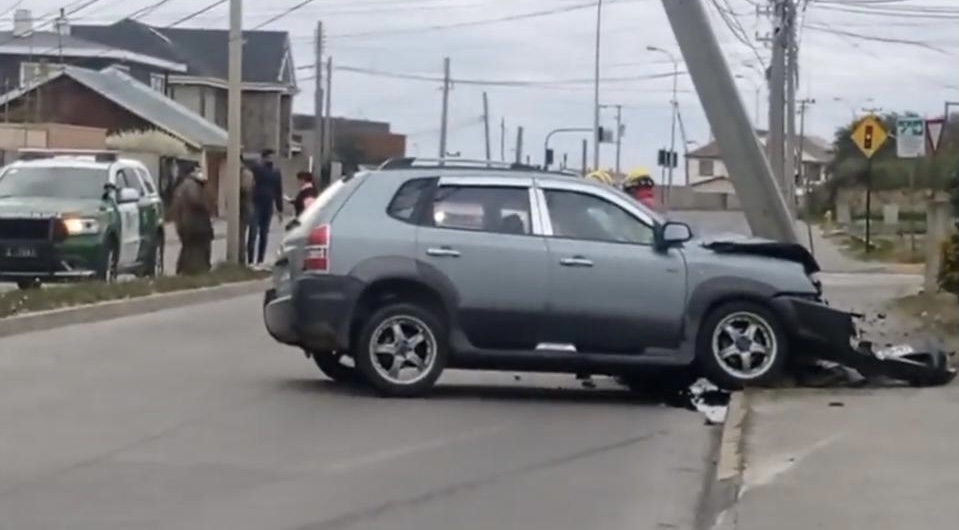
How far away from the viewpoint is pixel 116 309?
71.8 feet

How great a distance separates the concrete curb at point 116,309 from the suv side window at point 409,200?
18.0ft

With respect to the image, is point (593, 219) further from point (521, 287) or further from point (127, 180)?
point (127, 180)

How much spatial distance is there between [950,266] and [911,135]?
818 cm

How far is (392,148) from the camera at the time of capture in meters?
104

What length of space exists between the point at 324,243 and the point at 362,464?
131 inches

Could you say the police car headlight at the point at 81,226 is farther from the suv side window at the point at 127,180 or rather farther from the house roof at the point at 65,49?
the house roof at the point at 65,49

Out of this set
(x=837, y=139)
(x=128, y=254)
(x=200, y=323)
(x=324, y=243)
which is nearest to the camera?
(x=324, y=243)

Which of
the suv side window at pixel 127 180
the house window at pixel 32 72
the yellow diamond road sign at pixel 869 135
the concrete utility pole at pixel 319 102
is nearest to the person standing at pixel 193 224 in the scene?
the suv side window at pixel 127 180

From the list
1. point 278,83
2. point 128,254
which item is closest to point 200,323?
point 128,254

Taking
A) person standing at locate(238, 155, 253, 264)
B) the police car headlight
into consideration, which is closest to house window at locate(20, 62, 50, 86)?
person standing at locate(238, 155, 253, 264)

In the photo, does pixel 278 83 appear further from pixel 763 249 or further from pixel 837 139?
A: pixel 763 249

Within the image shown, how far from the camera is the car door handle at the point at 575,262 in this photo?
15.1m

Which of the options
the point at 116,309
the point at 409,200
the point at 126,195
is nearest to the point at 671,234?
the point at 409,200

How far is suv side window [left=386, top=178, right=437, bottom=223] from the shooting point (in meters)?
15.2
